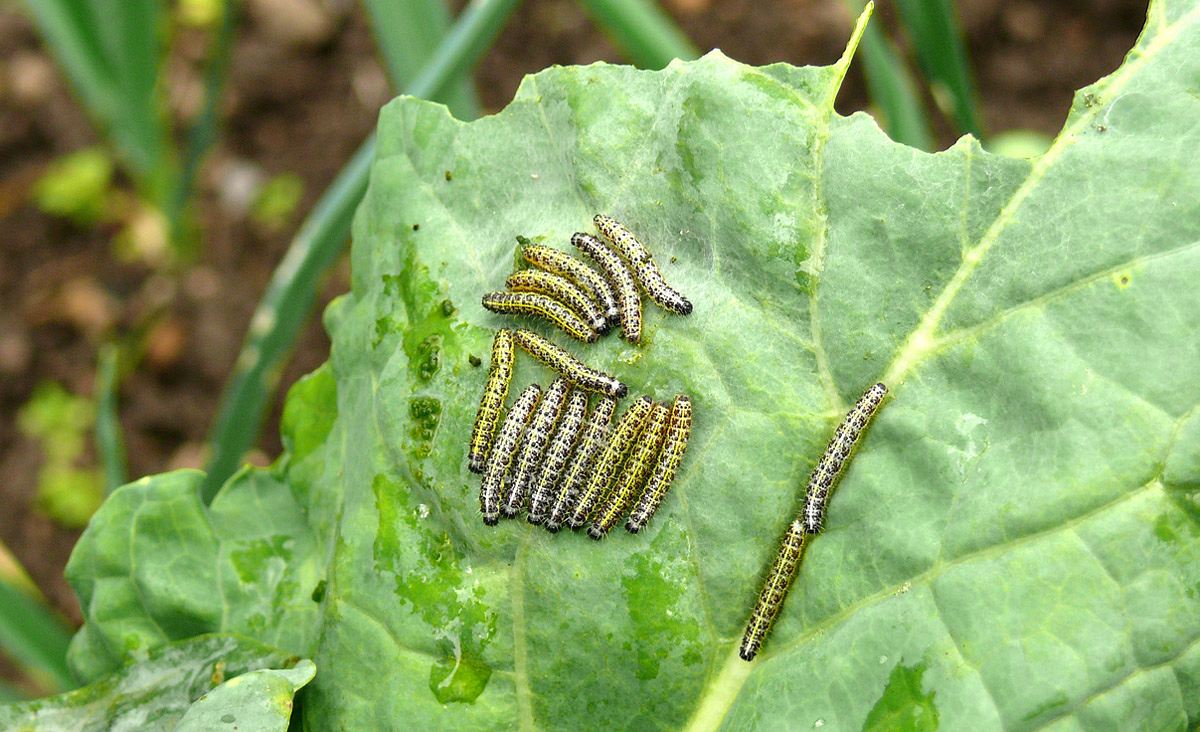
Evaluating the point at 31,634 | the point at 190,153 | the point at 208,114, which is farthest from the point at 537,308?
the point at 190,153

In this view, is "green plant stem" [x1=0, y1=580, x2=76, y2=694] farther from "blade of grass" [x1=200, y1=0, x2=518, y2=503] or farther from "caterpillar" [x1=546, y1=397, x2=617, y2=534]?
"caterpillar" [x1=546, y1=397, x2=617, y2=534]

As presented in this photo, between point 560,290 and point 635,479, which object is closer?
point 635,479

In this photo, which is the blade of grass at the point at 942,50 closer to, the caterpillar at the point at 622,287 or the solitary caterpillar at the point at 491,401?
the caterpillar at the point at 622,287

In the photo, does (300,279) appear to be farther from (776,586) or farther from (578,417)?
(776,586)

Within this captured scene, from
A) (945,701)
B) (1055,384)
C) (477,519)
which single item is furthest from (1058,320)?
(477,519)

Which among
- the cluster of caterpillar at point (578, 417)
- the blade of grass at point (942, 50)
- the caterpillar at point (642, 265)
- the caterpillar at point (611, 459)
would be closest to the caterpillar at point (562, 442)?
the cluster of caterpillar at point (578, 417)

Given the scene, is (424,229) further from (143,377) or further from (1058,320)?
(143,377)
